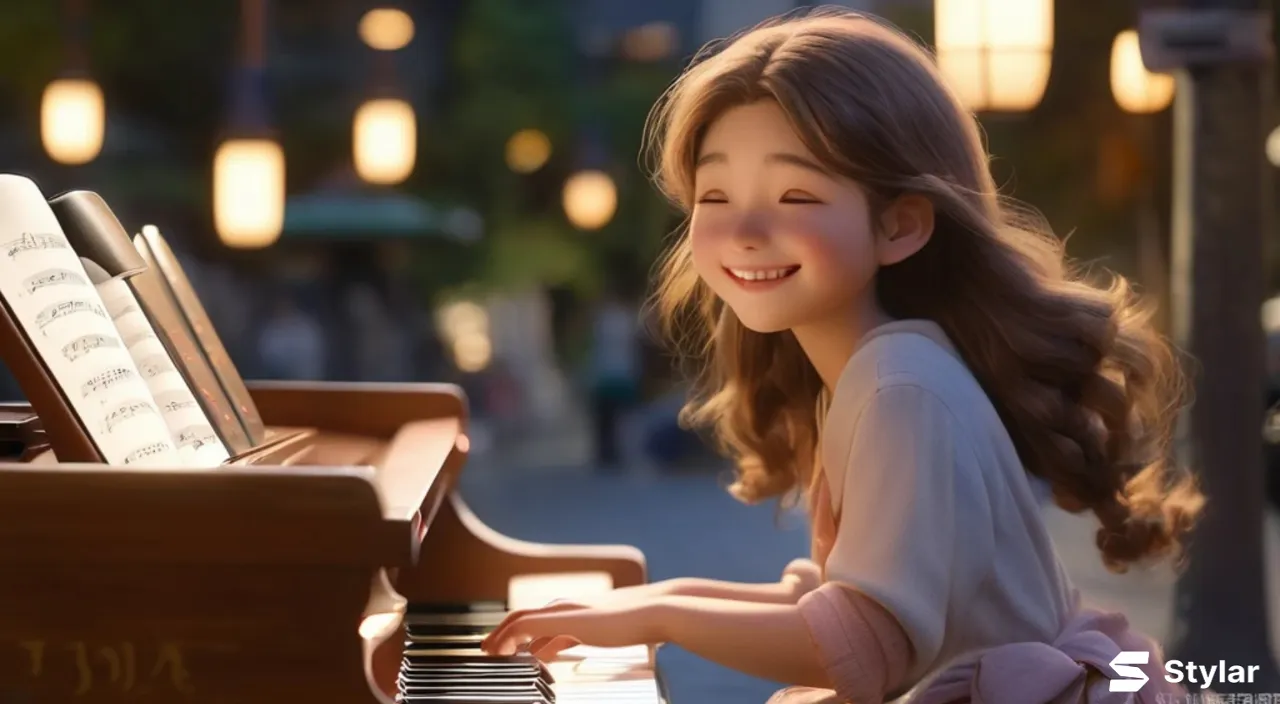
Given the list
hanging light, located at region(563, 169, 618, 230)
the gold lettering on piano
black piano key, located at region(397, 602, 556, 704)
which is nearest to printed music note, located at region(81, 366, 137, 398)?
the gold lettering on piano

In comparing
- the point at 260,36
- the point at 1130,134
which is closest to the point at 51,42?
the point at 260,36

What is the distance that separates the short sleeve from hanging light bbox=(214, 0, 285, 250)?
7558 mm

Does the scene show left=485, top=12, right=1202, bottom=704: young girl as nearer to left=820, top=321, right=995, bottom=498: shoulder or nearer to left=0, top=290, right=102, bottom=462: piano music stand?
left=820, top=321, right=995, bottom=498: shoulder

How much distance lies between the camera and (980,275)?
2.22 metres

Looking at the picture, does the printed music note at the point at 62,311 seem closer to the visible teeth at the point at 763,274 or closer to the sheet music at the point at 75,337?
the sheet music at the point at 75,337

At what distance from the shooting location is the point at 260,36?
9609 mm

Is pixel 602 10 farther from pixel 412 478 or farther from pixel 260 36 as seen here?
pixel 412 478

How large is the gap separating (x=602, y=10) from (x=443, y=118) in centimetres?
331

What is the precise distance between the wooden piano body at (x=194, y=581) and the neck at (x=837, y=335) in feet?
2.33

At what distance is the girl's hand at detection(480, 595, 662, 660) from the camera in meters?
2.00

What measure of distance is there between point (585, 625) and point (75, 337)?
0.68 m

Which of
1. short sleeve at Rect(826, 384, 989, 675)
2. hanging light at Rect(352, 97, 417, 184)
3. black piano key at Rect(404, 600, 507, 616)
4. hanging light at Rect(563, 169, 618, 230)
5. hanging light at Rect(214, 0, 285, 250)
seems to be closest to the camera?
short sleeve at Rect(826, 384, 989, 675)

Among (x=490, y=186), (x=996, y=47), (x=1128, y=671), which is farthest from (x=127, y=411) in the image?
(x=490, y=186)

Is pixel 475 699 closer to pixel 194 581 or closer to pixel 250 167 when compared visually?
pixel 194 581
